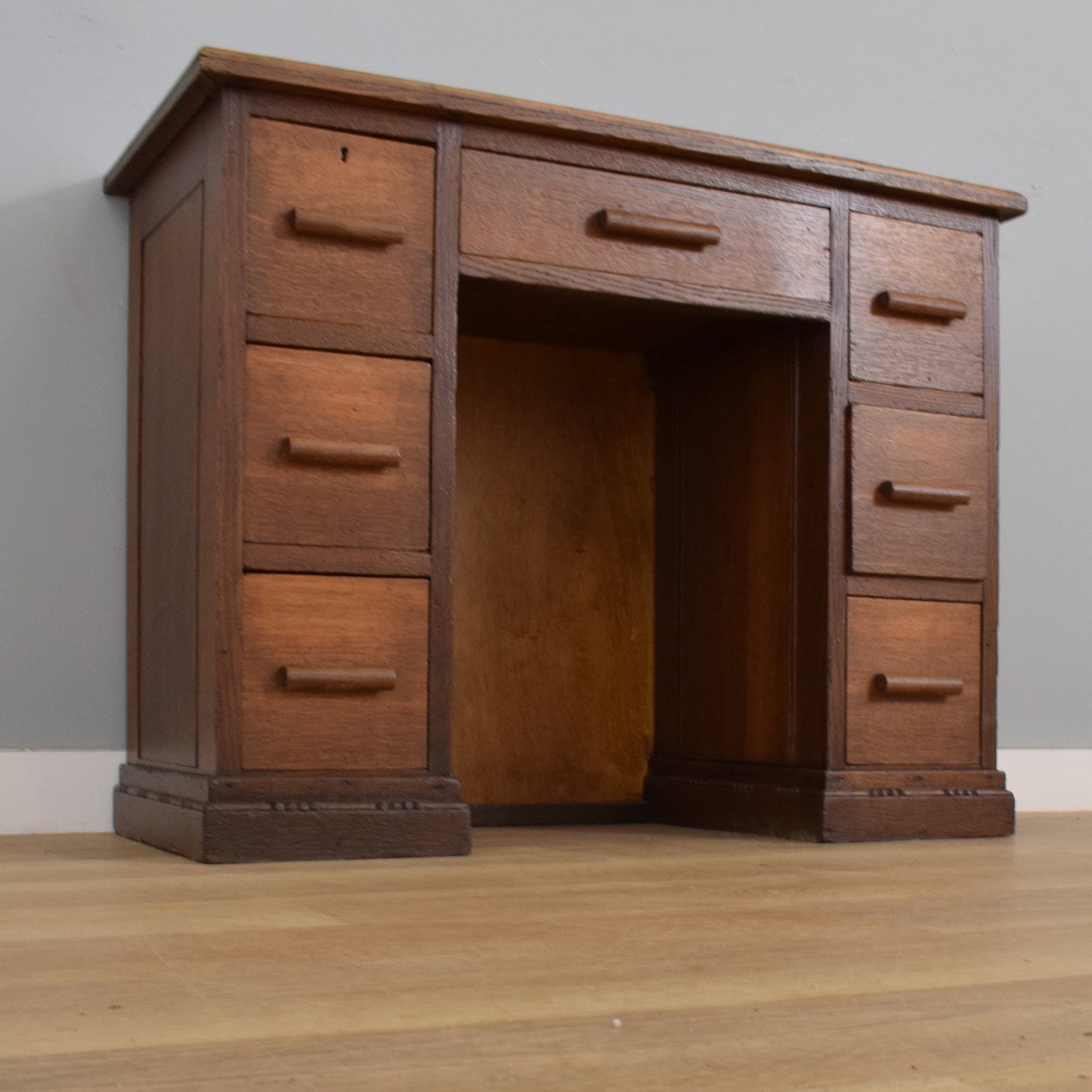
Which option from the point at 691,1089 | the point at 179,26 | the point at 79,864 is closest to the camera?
the point at 691,1089

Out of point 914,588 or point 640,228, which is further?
point 914,588

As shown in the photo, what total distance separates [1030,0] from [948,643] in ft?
4.93

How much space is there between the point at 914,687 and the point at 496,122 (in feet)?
2.95

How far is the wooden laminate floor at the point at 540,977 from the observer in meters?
0.67

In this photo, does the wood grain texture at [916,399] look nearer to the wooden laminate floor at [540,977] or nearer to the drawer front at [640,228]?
the drawer front at [640,228]

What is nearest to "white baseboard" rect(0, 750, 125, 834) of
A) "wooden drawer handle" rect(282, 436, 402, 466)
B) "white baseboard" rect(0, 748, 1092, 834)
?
"white baseboard" rect(0, 748, 1092, 834)

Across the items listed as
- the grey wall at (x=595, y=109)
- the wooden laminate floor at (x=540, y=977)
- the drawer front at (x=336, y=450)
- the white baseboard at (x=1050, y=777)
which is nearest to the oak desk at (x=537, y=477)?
the drawer front at (x=336, y=450)

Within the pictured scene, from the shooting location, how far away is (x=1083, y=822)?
227 cm

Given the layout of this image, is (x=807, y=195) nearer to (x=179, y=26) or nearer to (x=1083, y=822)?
(x=179, y=26)

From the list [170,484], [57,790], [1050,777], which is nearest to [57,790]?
[57,790]

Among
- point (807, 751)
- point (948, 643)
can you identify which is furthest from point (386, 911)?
point (948, 643)

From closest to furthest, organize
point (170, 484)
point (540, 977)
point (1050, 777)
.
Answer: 1. point (540, 977)
2. point (170, 484)
3. point (1050, 777)

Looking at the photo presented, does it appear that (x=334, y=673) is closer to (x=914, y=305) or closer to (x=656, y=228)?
(x=656, y=228)

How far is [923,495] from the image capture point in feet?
6.33
